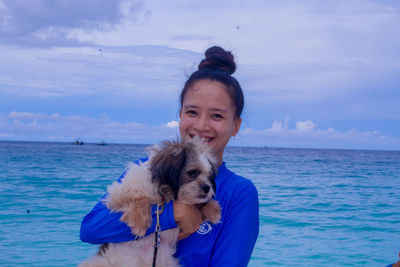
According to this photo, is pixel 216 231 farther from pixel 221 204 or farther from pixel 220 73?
pixel 220 73

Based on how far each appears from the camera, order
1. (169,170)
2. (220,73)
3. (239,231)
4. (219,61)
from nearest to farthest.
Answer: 1. (239,231)
2. (169,170)
3. (220,73)
4. (219,61)

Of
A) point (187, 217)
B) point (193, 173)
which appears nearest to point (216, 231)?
point (187, 217)

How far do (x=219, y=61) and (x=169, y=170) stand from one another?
115 centimetres

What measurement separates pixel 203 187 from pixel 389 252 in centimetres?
938

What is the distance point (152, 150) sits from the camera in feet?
10.1

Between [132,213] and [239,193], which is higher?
[239,193]

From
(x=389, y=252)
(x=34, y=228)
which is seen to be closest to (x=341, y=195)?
(x=389, y=252)

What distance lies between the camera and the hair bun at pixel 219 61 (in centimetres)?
348

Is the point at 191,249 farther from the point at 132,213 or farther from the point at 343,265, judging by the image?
the point at 343,265

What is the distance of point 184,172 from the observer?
2.87 meters

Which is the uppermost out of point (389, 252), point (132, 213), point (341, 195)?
point (341, 195)

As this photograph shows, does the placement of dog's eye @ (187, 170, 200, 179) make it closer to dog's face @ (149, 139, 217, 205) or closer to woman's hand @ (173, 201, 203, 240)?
dog's face @ (149, 139, 217, 205)

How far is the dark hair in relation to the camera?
10.4 feet

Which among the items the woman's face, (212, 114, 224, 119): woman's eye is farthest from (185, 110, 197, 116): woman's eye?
(212, 114, 224, 119): woman's eye
